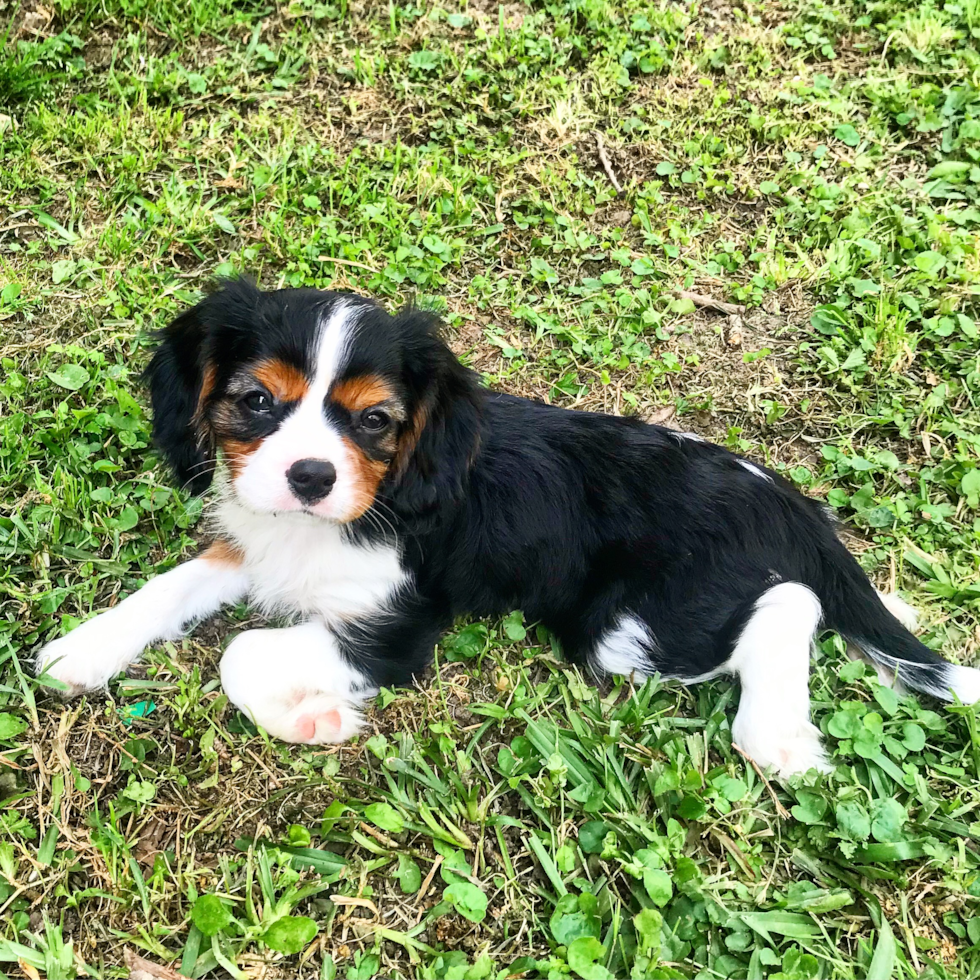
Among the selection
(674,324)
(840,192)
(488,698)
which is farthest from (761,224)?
(488,698)

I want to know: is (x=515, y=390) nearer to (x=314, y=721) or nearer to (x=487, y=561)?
(x=487, y=561)

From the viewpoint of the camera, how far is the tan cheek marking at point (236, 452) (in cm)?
231

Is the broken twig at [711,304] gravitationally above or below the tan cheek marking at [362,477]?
above

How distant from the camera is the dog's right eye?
231 centimetres

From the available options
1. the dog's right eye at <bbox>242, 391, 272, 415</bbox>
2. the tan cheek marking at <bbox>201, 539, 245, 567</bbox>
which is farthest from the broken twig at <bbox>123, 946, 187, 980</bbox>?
the dog's right eye at <bbox>242, 391, 272, 415</bbox>

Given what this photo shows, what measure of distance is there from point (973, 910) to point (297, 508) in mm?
2166

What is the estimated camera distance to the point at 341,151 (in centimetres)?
425

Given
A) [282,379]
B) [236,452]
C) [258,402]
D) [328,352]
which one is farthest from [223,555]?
[328,352]

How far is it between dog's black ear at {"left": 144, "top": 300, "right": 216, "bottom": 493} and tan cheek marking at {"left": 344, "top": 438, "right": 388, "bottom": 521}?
0.47 m

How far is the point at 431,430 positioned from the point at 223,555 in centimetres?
91

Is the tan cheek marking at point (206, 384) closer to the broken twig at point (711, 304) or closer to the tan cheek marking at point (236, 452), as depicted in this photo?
the tan cheek marking at point (236, 452)

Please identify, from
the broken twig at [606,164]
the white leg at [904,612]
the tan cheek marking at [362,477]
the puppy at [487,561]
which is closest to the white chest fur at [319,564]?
the puppy at [487,561]

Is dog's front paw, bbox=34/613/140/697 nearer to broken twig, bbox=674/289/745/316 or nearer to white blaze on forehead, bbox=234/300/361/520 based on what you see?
white blaze on forehead, bbox=234/300/361/520

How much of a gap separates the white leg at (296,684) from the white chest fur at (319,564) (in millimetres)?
119
